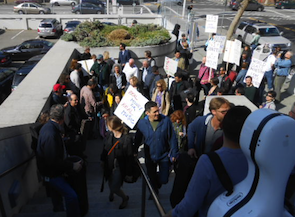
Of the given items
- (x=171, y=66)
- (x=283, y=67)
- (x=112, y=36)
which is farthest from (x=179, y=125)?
(x=112, y=36)

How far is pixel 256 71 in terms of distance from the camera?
912 cm

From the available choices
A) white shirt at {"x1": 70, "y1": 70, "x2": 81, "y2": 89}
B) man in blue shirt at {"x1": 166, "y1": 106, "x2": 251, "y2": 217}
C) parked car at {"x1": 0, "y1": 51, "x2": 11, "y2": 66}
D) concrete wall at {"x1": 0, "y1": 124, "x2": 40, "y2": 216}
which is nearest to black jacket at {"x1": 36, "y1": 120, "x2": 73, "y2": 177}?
concrete wall at {"x1": 0, "y1": 124, "x2": 40, "y2": 216}

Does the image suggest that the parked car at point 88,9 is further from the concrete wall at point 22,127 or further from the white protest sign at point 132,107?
the white protest sign at point 132,107

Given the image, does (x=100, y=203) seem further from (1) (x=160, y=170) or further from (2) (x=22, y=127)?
(2) (x=22, y=127)

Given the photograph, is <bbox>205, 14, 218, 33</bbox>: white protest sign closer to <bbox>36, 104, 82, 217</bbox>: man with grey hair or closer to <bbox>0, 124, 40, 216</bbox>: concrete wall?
<bbox>0, 124, 40, 216</bbox>: concrete wall

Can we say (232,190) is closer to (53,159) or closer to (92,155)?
(53,159)

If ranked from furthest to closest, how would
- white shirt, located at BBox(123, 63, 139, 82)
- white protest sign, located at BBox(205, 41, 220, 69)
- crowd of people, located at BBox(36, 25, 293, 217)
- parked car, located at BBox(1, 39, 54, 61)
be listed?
parked car, located at BBox(1, 39, 54, 61), white protest sign, located at BBox(205, 41, 220, 69), white shirt, located at BBox(123, 63, 139, 82), crowd of people, located at BBox(36, 25, 293, 217)

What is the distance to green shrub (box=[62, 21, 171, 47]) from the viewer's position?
492 inches

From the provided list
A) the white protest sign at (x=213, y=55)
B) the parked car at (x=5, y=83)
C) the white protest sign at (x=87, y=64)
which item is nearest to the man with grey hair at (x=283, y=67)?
the white protest sign at (x=213, y=55)

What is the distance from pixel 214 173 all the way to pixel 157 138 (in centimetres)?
301

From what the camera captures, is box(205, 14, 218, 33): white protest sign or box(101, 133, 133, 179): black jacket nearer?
box(101, 133, 133, 179): black jacket

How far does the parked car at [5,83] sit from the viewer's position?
11.2m

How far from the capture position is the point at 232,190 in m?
1.84

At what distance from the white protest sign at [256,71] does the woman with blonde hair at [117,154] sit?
18.7 feet
